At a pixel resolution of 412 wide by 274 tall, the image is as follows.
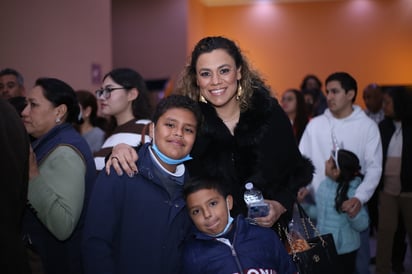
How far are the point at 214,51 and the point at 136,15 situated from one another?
7751 mm

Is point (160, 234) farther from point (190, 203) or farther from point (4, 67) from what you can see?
point (4, 67)

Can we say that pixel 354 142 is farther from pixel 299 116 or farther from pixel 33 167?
pixel 33 167

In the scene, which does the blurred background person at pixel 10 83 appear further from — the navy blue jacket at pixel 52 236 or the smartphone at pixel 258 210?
the smartphone at pixel 258 210

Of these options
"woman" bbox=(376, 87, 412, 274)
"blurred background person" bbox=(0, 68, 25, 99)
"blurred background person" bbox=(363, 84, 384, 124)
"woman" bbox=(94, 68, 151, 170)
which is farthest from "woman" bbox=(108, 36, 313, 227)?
"blurred background person" bbox=(363, 84, 384, 124)

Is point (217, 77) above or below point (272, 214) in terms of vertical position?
above

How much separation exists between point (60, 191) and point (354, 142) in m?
2.76

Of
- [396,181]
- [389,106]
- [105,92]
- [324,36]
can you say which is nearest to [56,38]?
[105,92]

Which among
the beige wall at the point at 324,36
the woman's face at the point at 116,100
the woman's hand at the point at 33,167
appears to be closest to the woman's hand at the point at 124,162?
the woman's hand at the point at 33,167

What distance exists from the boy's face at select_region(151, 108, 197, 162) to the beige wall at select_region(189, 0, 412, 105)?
384 inches

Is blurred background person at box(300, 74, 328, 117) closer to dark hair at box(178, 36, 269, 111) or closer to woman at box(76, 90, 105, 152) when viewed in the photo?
woman at box(76, 90, 105, 152)

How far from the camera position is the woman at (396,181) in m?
4.46

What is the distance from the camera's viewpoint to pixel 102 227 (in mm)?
2016

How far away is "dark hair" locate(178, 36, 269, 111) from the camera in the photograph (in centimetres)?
260

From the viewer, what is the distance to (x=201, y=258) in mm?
2230
